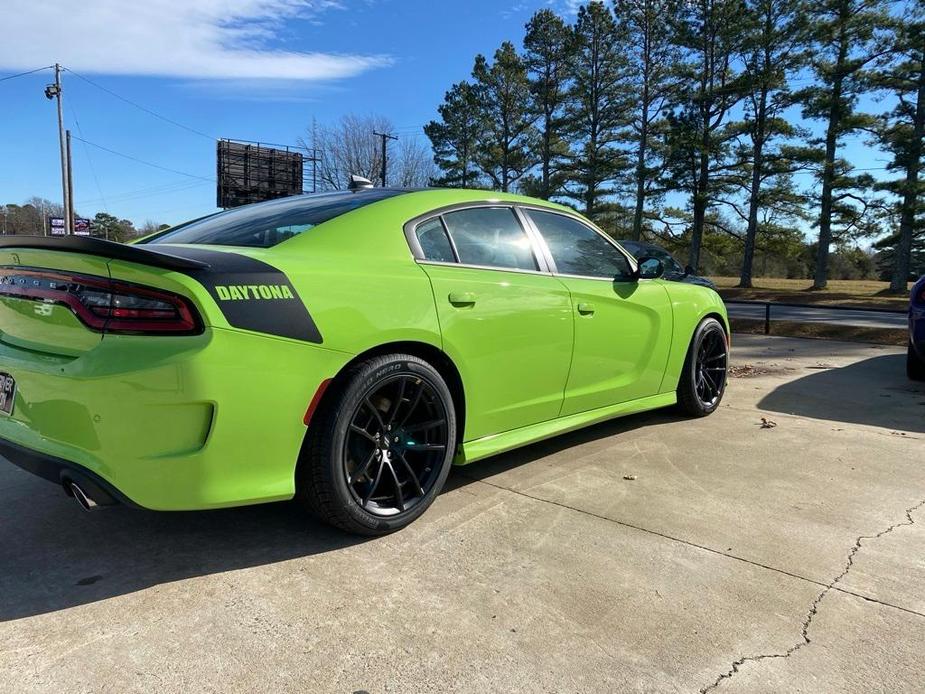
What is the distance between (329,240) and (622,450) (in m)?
2.36

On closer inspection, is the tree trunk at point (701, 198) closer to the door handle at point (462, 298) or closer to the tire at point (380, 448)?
the door handle at point (462, 298)

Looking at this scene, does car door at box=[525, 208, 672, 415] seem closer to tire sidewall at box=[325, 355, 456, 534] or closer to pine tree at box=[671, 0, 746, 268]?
tire sidewall at box=[325, 355, 456, 534]

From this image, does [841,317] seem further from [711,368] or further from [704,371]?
[704,371]

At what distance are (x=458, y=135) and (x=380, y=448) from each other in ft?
136

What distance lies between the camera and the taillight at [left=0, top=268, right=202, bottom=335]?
6.94 feet

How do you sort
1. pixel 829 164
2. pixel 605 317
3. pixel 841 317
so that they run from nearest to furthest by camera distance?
pixel 605 317, pixel 841 317, pixel 829 164

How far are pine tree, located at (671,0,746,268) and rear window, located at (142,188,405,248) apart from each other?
2984 centimetres

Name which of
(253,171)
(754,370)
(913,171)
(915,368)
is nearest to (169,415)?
(754,370)

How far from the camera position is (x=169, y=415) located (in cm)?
212

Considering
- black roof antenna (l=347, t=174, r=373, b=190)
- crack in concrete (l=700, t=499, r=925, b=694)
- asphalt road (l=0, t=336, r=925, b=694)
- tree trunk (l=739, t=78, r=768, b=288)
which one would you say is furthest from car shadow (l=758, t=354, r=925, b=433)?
tree trunk (l=739, t=78, r=768, b=288)

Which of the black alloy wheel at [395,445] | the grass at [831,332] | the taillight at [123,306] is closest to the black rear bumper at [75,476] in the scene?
the taillight at [123,306]

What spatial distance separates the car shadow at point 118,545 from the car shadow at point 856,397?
12.5 ft

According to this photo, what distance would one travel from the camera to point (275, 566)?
98.0 inches

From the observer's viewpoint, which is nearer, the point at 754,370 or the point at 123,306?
the point at 123,306
